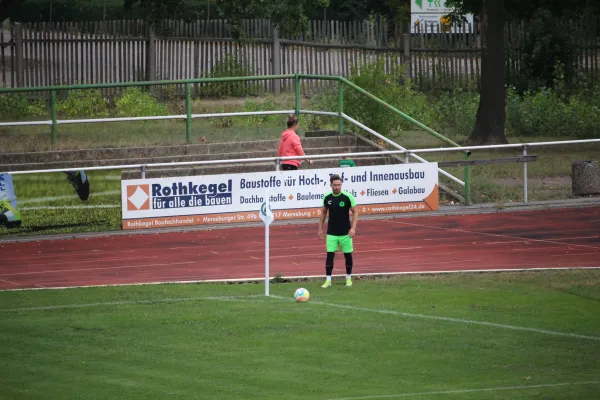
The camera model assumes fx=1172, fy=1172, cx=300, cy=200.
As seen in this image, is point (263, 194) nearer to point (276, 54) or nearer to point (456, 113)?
point (456, 113)

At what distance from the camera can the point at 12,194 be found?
73.4ft

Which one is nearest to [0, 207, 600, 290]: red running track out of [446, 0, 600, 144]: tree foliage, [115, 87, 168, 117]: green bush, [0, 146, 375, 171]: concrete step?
[0, 146, 375, 171]: concrete step

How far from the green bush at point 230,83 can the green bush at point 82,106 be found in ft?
9.96

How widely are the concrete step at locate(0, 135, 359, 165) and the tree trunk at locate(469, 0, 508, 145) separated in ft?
18.1

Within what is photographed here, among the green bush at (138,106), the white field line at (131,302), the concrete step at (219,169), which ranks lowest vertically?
the white field line at (131,302)

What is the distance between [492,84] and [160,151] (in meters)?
10.3

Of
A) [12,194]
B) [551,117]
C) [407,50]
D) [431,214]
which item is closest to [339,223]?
[431,214]

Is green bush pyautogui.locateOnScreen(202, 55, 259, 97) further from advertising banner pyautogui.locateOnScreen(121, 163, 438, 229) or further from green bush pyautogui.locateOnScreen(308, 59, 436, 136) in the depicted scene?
advertising banner pyautogui.locateOnScreen(121, 163, 438, 229)

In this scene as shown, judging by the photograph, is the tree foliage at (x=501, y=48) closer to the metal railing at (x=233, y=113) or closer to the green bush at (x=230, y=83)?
the metal railing at (x=233, y=113)

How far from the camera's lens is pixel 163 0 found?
27.1 metres

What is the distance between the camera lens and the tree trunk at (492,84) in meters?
31.7

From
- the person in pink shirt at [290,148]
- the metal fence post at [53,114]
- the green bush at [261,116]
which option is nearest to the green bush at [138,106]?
the green bush at [261,116]

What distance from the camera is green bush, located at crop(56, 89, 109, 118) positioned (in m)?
30.2

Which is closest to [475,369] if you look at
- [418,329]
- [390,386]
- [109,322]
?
[390,386]
